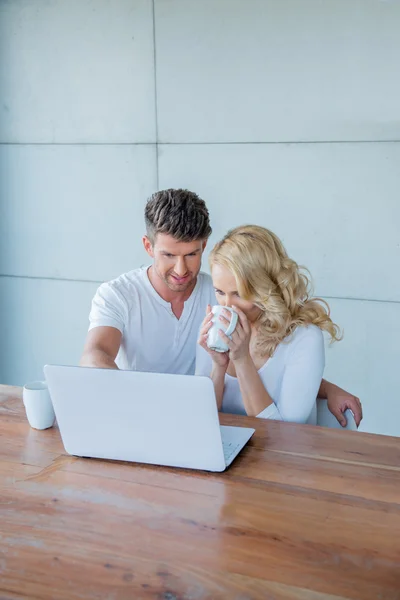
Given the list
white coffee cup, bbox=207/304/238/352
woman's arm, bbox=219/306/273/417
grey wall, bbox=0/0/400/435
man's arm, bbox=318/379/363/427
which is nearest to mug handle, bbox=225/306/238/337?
white coffee cup, bbox=207/304/238/352

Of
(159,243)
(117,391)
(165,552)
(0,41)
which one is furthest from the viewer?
(0,41)

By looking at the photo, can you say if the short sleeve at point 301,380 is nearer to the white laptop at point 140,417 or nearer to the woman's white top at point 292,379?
the woman's white top at point 292,379

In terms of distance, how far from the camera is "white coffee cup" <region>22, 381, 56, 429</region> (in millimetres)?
1817

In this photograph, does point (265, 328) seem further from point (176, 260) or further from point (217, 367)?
point (176, 260)

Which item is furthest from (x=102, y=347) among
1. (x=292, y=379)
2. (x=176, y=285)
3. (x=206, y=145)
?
(x=206, y=145)

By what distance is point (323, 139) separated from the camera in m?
3.32

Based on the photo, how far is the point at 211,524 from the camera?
1.33 metres

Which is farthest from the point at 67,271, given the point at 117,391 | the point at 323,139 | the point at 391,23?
the point at 117,391

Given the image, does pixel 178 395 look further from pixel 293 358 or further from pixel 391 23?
pixel 391 23

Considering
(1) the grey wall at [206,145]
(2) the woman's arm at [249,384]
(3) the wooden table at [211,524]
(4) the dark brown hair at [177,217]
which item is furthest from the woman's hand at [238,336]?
(1) the grey wall at [206,145]

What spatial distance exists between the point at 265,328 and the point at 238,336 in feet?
0.77

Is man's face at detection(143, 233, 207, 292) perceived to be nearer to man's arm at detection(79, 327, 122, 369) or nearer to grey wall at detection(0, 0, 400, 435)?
man's arm at detection(79, 327, 122, 369)

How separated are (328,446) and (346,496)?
0.26 metres

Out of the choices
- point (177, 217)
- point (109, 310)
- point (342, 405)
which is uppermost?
point (177, 217)
